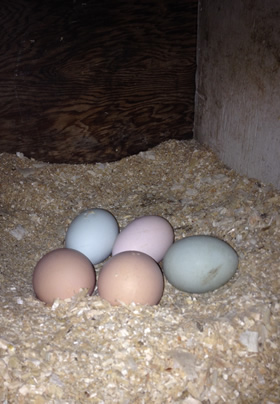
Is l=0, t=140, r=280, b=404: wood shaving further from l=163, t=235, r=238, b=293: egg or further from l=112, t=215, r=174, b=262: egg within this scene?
l=112, t=215, r=174, b=262: egg

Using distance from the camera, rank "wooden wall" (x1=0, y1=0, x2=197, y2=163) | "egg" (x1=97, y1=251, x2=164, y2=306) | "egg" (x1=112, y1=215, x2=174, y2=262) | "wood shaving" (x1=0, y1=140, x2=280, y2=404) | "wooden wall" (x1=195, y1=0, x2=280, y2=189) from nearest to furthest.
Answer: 1. "wood shaving" (x1=0, y1=140, x2=280, y2=404)
2. "egg" (x1=97, y1=251, x2=164, y2=306)
3. "egg" (x1=112, y1=215, x2=174, y2=262)
4. "wooden wall" (x1=195, y1=0, x2=280, y2=189)
5. "wooden wall" (x1=0, y1=0, x2=197, y2=163)

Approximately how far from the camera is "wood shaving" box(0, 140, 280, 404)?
4.64 ft

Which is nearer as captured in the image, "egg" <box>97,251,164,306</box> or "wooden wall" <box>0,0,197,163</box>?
"egg" <box>97,251,164,306</box>

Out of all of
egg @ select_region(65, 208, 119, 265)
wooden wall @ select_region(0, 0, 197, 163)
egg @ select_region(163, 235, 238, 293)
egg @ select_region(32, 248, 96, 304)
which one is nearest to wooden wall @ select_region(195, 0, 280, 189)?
wooden wall @ select_region(0, 0, 197, 163)

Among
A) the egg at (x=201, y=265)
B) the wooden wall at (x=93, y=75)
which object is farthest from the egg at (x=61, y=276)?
the wooden wall at (x=93, y=75)

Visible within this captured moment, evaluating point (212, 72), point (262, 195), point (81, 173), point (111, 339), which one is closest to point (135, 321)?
point (111, 339)

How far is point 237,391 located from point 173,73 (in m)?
1.98

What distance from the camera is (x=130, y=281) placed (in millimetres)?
1693

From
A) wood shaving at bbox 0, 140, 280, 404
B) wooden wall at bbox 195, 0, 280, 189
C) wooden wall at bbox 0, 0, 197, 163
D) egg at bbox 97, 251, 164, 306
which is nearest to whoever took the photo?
wood shaving at bbox 0, 140, 280, 404

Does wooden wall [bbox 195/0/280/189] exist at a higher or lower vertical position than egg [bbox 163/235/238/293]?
higher

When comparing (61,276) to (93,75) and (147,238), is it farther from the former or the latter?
(93,75)

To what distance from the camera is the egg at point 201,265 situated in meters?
1.79

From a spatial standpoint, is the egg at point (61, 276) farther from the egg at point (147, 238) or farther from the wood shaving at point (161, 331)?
the egg at point (147, 238)

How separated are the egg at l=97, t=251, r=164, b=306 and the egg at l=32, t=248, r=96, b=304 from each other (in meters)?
0.08
